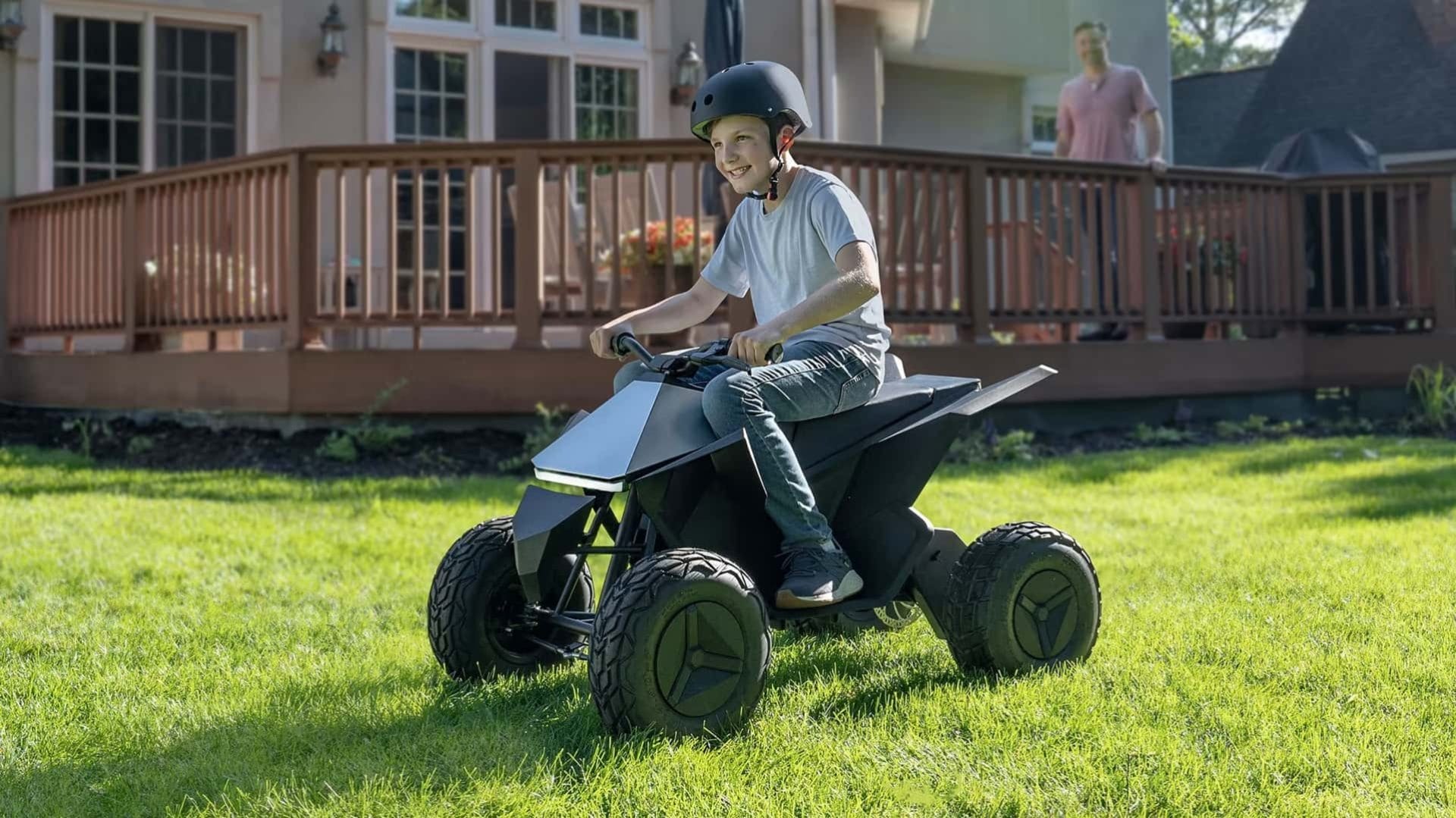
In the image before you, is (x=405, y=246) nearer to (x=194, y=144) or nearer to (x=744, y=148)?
(x=194, y=144)

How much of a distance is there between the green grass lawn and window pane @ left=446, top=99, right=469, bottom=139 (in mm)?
5950

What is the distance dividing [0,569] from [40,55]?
623 cm

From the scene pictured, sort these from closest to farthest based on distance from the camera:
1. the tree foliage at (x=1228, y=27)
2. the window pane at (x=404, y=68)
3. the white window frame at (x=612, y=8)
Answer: the window pane at (x=404, y=68), the white window frame at (x=612, y=8), the tree foliage at (x=1228, y=27)

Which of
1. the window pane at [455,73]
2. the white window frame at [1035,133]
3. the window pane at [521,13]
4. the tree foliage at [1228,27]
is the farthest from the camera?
the tree foliage at [1228,27]

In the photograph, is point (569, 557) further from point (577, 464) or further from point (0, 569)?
point (0, 569)

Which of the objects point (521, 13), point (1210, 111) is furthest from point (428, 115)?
point (1210, 111)

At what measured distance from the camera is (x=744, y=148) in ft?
10.2

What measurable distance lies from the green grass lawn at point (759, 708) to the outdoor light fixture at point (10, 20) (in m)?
5.37

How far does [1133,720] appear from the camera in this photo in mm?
2834

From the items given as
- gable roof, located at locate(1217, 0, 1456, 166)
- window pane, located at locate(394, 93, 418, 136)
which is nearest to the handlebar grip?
window pane, located at locate(394, 93, 418, 136)

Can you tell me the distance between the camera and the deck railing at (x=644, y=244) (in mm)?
7438

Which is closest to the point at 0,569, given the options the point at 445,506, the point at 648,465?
the point at 445,506

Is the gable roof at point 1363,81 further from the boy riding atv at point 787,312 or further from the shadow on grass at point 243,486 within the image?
the boy riding atv at point 787,312

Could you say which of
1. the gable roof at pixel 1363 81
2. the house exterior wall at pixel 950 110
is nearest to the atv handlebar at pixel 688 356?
the house exterior wall at pixel 950 110
